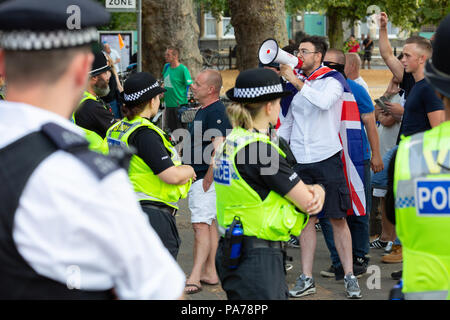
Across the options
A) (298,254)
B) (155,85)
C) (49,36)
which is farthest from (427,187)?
(298,254)

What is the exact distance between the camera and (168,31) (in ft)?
46.6

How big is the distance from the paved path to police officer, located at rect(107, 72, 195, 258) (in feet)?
4.54

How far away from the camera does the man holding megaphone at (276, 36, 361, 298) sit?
19.3 feet

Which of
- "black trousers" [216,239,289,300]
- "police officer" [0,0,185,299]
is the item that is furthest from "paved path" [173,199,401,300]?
"police officer" [0,0,185,299]

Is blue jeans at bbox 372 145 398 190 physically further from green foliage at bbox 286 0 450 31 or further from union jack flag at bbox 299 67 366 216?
green foliage at bbox 286 0 450 31

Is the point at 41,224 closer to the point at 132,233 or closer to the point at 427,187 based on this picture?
the point at 132,233

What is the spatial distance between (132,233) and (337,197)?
453 centimetres

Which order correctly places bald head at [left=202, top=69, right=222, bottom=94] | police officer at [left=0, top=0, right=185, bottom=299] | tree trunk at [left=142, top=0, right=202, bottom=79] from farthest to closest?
tree trunk at [left=142, top=0, right=202, bottom=79] < bald head at [left=202, top=69, right=222, bottom=94] < police officer at [left=0, top=0, right=185, bottom=299]

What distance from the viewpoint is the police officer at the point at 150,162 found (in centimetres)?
460

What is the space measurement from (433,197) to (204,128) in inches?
147

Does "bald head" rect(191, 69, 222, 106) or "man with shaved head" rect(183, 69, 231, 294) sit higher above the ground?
"bald head" rect(191, 69, 222, 106)

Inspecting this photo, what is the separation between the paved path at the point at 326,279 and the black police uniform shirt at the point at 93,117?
5.35ft

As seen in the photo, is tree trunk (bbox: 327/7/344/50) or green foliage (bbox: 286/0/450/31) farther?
tree trunk (bbox: 327/7/344/50)

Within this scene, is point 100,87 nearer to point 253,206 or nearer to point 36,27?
point 253,206
